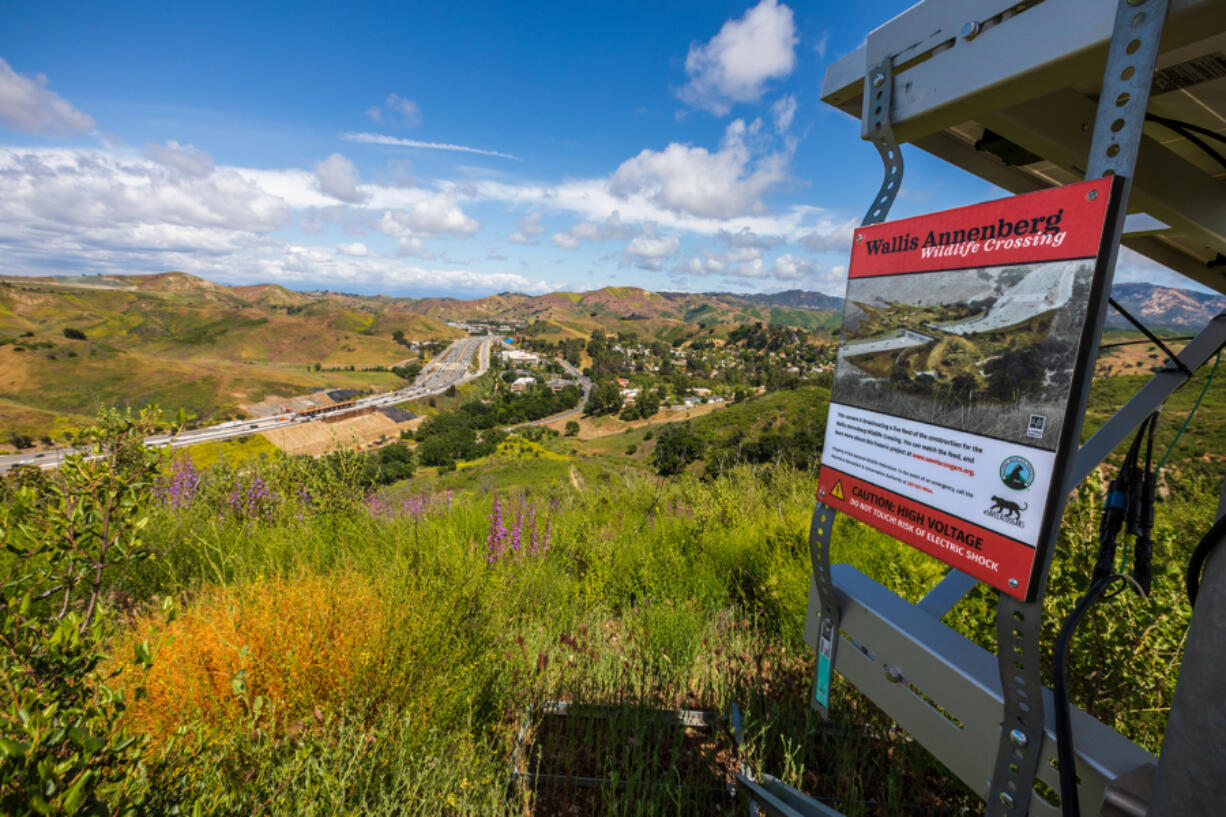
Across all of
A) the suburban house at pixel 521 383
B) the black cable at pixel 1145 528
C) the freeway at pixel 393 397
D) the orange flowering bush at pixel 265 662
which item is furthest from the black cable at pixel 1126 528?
the suburban house at pixel 521 383

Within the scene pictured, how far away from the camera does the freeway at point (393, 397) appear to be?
4534 cm

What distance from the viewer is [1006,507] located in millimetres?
952

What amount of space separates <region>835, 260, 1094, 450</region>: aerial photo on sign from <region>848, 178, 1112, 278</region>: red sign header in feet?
0.08

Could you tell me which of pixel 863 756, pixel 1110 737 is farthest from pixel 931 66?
pixel 863 756

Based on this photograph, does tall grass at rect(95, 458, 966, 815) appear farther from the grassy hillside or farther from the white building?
the white building

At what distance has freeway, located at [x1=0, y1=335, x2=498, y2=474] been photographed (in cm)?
4534

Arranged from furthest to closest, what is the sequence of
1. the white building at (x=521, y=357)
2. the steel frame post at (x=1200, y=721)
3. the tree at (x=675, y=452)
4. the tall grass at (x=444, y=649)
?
the white building at (x=521, y=357) → the tree at (x=675, y=452) → the tall grass at (x=444, y=649) → the steel frame post at (x=1200, y=721)

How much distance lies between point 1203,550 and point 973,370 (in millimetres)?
420

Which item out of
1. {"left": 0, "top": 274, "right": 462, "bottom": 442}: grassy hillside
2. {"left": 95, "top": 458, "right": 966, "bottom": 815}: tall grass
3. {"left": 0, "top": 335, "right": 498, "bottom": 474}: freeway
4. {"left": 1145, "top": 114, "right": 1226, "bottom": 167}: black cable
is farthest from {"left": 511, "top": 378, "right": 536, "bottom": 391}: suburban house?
{"left": 1145, "top": 114, "right": 1226, "bottom": 167}: black cable

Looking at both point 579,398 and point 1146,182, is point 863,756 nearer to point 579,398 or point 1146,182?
point 1146,182

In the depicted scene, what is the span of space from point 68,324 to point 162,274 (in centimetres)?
11152

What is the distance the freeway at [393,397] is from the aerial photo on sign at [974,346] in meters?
2.53

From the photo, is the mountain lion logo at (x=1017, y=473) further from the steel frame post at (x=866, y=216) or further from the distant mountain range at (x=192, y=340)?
the distant mountain range at (x=192, y=340)

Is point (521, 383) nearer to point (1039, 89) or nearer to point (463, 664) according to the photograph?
point (463, 664)
